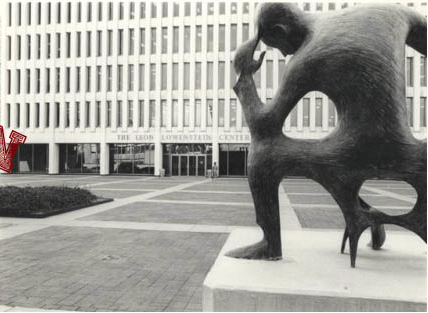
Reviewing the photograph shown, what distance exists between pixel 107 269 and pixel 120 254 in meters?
0.91

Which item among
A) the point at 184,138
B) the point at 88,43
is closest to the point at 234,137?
the point at 184,138

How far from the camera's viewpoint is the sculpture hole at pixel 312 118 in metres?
32.4

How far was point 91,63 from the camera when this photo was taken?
117 feet

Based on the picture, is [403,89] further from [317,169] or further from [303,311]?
[303,311]

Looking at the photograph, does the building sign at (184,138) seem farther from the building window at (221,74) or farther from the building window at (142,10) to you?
the building window at (142,10)

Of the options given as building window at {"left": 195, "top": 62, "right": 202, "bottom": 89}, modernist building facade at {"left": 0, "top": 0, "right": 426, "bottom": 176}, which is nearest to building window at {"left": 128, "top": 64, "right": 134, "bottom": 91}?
modernist building facade at {"left": 0, "top": 0, "right": 426, "bottom": 176}

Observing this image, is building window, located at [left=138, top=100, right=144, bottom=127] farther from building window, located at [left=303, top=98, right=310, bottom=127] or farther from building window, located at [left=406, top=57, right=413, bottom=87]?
building window, located at [left=406, top=57, right=413, bottom=87]

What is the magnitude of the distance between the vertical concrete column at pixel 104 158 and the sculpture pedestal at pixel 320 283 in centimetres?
3235

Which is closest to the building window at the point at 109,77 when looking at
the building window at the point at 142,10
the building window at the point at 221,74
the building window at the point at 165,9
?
the building window at the point at 142,10

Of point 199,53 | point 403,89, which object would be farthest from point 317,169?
point 199,53

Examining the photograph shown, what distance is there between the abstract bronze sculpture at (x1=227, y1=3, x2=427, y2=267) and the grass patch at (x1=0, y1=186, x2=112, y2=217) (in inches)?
340

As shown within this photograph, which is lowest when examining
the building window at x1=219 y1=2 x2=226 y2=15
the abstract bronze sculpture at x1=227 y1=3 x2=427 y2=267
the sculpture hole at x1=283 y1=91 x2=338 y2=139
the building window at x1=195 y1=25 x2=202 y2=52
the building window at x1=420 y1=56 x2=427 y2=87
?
the abstract bronze sculpture at x1=227 y1=3 x2=427 y2=267

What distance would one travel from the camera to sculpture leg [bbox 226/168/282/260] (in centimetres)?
473

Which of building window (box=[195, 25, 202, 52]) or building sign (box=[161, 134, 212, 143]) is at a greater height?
building window (box=[195, 25, 202, 52])
